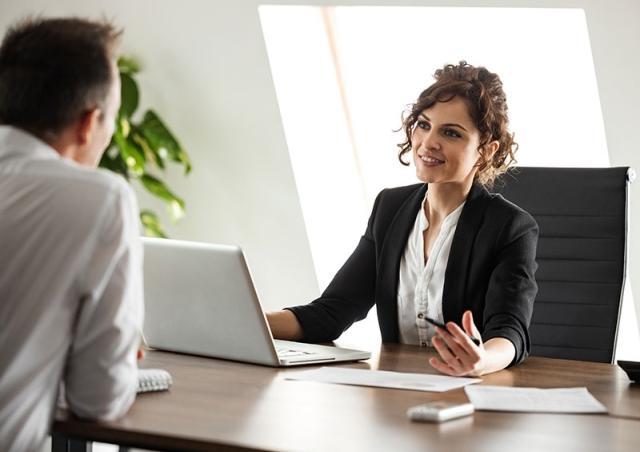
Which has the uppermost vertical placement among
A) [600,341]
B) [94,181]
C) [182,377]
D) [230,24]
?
[230,24]

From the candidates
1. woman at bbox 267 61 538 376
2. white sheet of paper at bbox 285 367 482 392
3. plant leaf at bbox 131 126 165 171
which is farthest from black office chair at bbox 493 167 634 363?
plant leaf at bbox 131 126 165 171

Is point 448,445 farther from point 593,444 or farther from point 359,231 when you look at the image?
point 359,231

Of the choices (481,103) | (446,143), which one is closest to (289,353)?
(446,143)

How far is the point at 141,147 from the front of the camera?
15.2 ft

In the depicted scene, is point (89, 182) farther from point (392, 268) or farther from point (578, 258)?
point (578, 258)

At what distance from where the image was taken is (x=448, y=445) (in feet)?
5.09

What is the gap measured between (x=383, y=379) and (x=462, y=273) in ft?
1.98

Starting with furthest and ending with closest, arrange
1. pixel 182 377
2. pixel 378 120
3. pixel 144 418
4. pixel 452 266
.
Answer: pixel 378 120 → pixel 452 266 → pixel 182 377 → pixel 144 418

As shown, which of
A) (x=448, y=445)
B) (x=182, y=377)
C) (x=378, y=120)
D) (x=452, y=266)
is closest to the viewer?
(x=448, y=445)

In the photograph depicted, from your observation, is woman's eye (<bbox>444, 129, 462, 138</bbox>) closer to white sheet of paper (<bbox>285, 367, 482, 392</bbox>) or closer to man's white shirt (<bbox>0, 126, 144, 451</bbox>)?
white sheet of paper (<bbox>285, 367, 482, 392</bbox>)

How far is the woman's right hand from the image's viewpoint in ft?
8.26

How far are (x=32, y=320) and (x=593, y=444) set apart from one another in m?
0.90

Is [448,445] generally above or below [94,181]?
below

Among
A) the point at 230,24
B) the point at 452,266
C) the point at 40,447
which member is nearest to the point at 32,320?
the point at 40,447
